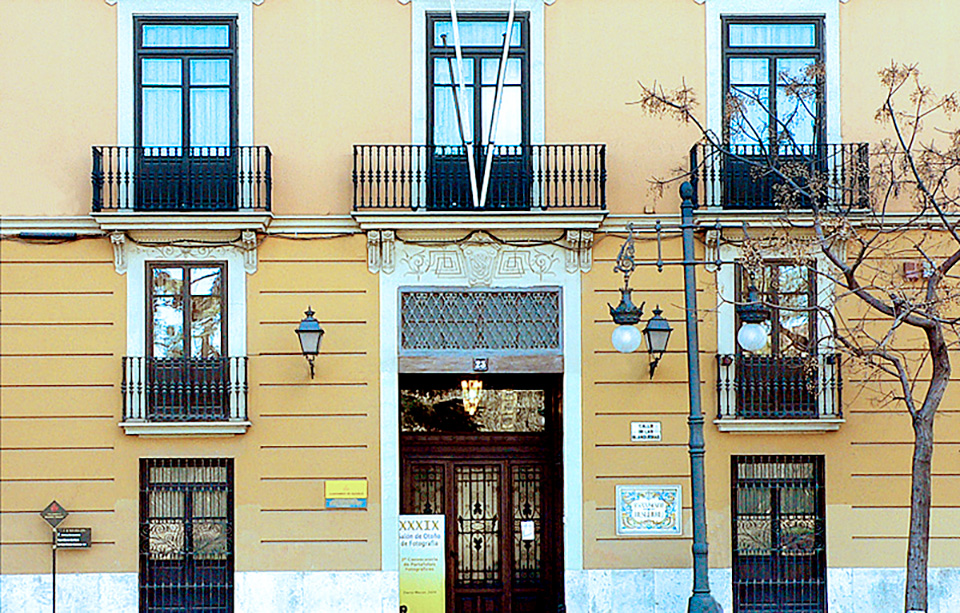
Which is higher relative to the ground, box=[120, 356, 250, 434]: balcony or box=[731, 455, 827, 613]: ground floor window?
box=[120, 356, 250, 434]: balcony

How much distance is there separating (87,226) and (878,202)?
974cm

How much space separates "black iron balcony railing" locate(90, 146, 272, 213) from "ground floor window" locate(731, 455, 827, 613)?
22.4 feet

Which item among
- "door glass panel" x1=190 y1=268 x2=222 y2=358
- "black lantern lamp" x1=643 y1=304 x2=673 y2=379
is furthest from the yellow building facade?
"black lantern lamp" x1=643 y1=304 x2=673 y2=379

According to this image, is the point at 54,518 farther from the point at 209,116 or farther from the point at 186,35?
the point at 186,35

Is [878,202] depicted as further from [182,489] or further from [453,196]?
[182,489]

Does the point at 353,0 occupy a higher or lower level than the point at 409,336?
higher

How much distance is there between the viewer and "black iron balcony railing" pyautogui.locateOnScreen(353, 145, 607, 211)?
45.6 feet

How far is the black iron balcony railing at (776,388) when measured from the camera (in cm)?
1370

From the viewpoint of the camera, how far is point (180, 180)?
13820mm

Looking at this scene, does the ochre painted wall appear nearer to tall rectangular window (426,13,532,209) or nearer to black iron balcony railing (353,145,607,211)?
black iron balcony railing (353,145,607,211)

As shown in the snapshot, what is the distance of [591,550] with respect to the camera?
45.2 feet

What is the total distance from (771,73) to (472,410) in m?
5.80

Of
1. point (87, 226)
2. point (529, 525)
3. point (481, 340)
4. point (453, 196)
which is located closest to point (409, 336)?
point (481, 340)

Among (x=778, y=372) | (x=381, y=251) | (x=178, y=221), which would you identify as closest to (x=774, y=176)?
(x=778, y=372)
